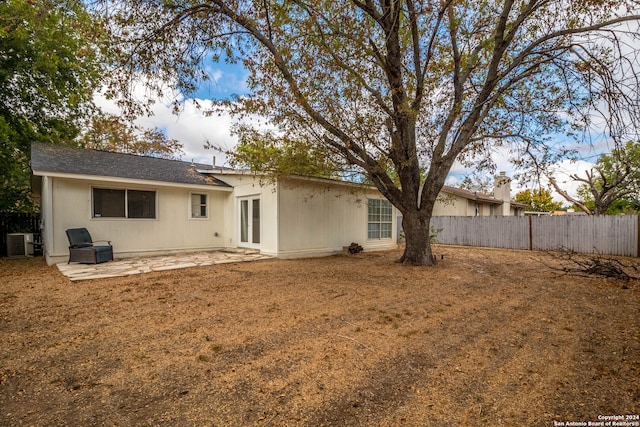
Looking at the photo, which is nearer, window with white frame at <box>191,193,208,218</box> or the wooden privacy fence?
window with white frame at <box>191,193,208,218</box>

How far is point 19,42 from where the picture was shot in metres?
10.6

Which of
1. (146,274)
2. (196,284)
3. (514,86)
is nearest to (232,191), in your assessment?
A: (146,274)

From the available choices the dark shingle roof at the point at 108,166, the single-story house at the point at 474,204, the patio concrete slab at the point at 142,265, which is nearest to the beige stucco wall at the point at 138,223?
the dark shingle roof at the point at 108,166

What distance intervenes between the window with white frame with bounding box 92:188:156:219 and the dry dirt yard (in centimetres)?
360

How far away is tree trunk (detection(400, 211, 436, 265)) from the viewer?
8.02 m

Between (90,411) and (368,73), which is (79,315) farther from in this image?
(368,73)

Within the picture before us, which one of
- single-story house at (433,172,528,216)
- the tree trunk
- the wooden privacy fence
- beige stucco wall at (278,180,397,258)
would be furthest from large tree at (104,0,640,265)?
single-story house at (433,172,528,216)

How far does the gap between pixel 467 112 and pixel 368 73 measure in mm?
2545

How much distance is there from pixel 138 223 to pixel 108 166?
6.53 feet

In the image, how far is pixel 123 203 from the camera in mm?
9031

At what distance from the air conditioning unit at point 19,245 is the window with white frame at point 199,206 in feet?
17.9

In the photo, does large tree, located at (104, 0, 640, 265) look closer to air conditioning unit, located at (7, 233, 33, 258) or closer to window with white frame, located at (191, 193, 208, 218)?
window with white frame, located at (191, 193, 208, 218)

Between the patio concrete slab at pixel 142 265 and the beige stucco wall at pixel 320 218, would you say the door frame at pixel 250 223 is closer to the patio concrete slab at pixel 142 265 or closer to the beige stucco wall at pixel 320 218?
the patio concrete slab at pixel 142 265

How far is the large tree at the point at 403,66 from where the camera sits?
5.61m
